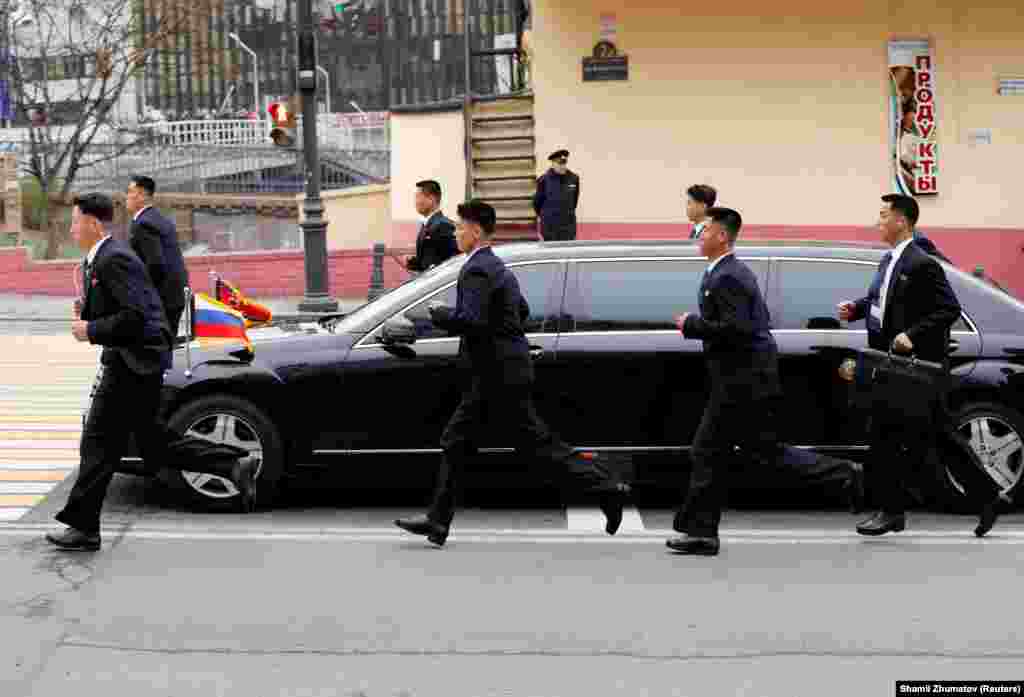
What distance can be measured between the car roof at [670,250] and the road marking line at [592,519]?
4.65 feet

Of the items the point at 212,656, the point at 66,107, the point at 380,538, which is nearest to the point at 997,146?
the point at 380,538

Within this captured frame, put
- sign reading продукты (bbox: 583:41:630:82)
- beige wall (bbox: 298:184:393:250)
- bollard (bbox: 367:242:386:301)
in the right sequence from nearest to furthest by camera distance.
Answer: sign reading продукты (bbox: 583:41:630:82) < bollard (bbox: 367:242:386:301) < beige wall (bbox: 298:184:393:250)

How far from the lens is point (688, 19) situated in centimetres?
2238

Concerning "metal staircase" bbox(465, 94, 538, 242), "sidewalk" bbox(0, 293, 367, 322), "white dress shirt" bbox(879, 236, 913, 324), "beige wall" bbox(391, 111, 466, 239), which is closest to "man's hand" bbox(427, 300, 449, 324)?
"white dress shirt" bbox(879, 236, 913, 324)

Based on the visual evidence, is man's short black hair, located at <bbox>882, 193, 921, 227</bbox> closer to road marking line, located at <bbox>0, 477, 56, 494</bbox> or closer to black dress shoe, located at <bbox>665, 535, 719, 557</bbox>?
black dress shoe, located at <bbox>665, 535, 719, 557</bbox>

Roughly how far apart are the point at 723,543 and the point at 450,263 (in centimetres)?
231

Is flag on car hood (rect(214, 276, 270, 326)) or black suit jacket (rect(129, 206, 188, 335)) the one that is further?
black suit jacket (rect(129, 206, 188, 335))

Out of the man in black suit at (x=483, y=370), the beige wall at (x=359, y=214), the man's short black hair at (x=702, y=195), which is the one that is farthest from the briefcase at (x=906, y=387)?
the beige wall at (x=359, y=214)

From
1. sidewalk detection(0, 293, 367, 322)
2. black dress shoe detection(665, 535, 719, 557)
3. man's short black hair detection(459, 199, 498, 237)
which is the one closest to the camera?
black dress shoe detection(665, 535, 719, 557)

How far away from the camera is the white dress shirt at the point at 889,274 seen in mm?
8500

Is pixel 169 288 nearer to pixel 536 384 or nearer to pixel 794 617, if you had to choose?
pixel 536 384

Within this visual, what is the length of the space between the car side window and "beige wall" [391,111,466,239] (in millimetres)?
14462

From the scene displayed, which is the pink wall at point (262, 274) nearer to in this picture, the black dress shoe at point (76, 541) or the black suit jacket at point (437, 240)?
the black suit jacket at point (437, 240)

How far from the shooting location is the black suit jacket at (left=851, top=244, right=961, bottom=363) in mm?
8367
